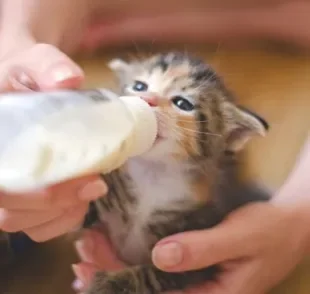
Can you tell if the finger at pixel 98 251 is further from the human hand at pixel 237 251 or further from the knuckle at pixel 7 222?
the knuckle at pixel 7 222

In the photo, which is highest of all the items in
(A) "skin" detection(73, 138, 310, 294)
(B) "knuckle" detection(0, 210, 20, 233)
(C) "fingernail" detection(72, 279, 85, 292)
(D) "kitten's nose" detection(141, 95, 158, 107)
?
(D) "kitten's nose" detection(141, 95, 158, 107)

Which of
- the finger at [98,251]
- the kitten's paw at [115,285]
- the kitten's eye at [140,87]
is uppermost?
the kitten's eye at [140,87]

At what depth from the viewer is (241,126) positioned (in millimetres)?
783

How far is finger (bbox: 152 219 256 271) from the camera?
2.45 ft

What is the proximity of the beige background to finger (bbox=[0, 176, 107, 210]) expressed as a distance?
283 millimetres

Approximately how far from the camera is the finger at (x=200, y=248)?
29.4 inches

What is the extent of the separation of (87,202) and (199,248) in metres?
0.15

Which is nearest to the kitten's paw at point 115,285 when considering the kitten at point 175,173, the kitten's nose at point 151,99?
the kitten at point 175,173

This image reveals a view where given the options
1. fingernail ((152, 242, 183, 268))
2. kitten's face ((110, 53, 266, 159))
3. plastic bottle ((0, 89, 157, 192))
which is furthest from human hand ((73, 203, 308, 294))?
plastic bottle ((0, 89, 157, 192))

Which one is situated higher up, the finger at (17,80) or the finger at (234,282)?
the finger at (17,80)

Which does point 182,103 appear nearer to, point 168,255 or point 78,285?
point 168,255

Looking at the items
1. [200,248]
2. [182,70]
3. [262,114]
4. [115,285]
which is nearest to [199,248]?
[200,248]

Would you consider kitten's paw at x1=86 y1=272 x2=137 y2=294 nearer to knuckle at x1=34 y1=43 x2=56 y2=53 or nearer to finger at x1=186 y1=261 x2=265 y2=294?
finger at x1=186 y1=261 x2=265 y2=294

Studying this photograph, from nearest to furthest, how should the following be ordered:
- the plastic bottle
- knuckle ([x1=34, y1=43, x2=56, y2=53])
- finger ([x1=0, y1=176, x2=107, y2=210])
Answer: the plastic bottle, finger ([x1=0, y1=176, x2=107, y2=210]), knuckle ([x1=34, y1=43, x2=56, y2=53])
